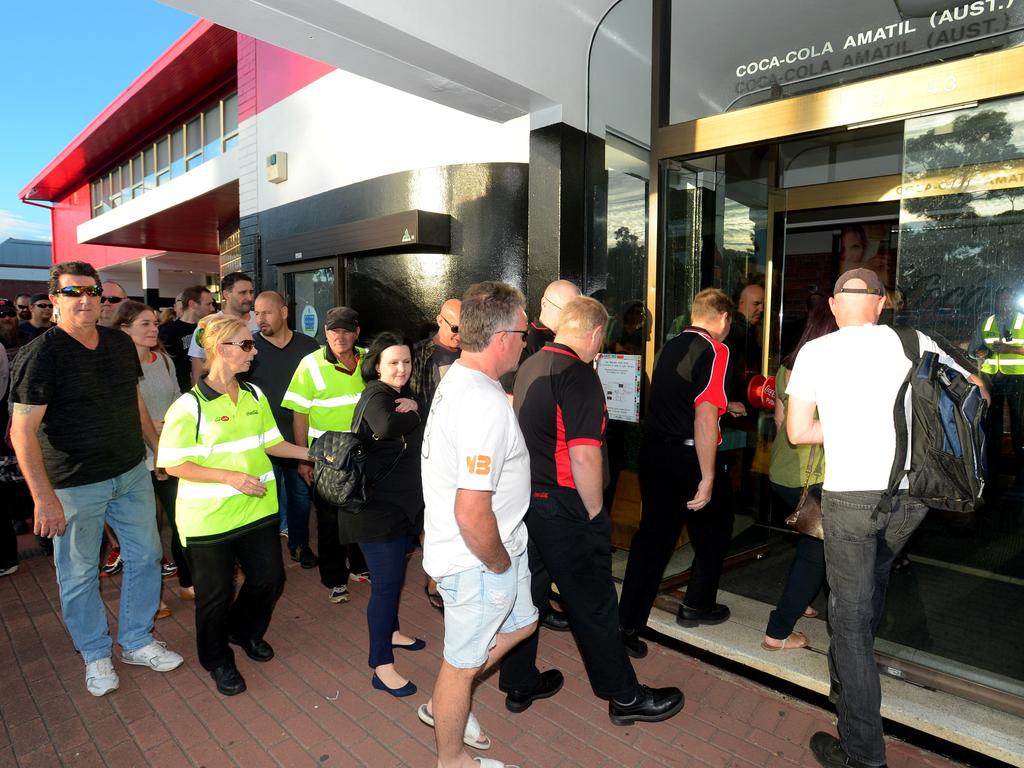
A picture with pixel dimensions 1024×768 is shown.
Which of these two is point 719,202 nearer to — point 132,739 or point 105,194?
point 132,739

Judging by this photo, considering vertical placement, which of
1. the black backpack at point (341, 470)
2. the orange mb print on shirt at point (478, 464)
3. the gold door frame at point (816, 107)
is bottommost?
the black backpack at point (341, 470)

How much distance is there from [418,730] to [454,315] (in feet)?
8.45

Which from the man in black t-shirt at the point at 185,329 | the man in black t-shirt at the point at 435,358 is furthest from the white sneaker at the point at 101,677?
the man in black t-shirt at the point at 185,329

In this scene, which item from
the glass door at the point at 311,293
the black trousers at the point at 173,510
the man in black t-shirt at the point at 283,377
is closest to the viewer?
the black trousers at the point at 173,510

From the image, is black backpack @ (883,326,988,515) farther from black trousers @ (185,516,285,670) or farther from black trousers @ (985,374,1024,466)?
black trousers @ (185,516,285,670)

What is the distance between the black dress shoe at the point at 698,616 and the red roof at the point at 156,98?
35.7 ft

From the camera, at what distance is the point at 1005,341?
2844 mm

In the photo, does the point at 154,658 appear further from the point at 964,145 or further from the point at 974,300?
the point at 964,145

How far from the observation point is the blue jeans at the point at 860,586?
243cm

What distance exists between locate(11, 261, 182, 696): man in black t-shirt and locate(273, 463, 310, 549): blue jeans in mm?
1410

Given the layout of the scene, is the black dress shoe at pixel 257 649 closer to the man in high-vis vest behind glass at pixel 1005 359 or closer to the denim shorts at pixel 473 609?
the denim shorts at pixel 473 609

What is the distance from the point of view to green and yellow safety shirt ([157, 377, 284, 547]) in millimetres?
2904

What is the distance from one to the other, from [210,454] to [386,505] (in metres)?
0.88

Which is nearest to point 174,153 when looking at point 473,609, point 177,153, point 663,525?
point 177,153
